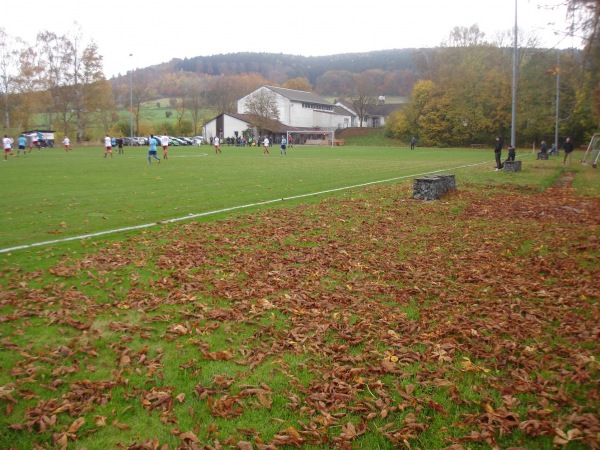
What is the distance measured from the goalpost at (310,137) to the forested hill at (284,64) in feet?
211

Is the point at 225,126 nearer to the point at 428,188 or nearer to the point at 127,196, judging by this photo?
the point at 127,196

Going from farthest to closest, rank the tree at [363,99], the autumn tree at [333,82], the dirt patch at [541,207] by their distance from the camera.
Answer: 1. the autumn tree at [333,82]
2. the tree at [363,99]
3. the dirt patch at [541,207]

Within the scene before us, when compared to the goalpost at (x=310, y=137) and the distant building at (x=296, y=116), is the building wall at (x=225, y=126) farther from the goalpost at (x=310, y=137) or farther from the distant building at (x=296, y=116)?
the goalpost at (x=310, y=137)

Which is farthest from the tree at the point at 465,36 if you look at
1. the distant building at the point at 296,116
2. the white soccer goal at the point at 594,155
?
the white soccer goal at the point at 594,155

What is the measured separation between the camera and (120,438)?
12.1 feet

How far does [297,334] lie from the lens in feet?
18.0

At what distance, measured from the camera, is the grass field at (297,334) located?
12.6 feet

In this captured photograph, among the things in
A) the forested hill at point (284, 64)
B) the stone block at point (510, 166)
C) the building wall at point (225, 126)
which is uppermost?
the forested hill at point (284, 64)

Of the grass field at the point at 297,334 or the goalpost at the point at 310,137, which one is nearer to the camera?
the grass field at the point at 297,334

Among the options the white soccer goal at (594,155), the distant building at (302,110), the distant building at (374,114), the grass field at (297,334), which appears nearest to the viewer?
the grass field at (297,334)

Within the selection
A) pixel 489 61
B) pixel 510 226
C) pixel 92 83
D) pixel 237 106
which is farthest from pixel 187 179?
pixel 237 106

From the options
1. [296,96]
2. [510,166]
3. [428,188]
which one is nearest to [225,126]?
[296,96]

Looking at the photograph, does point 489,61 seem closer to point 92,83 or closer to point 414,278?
point 92,83

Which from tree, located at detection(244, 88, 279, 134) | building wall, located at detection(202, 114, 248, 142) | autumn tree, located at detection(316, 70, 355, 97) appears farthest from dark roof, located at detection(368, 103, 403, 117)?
building wall, located at detection(202, 114, 248, 142)
